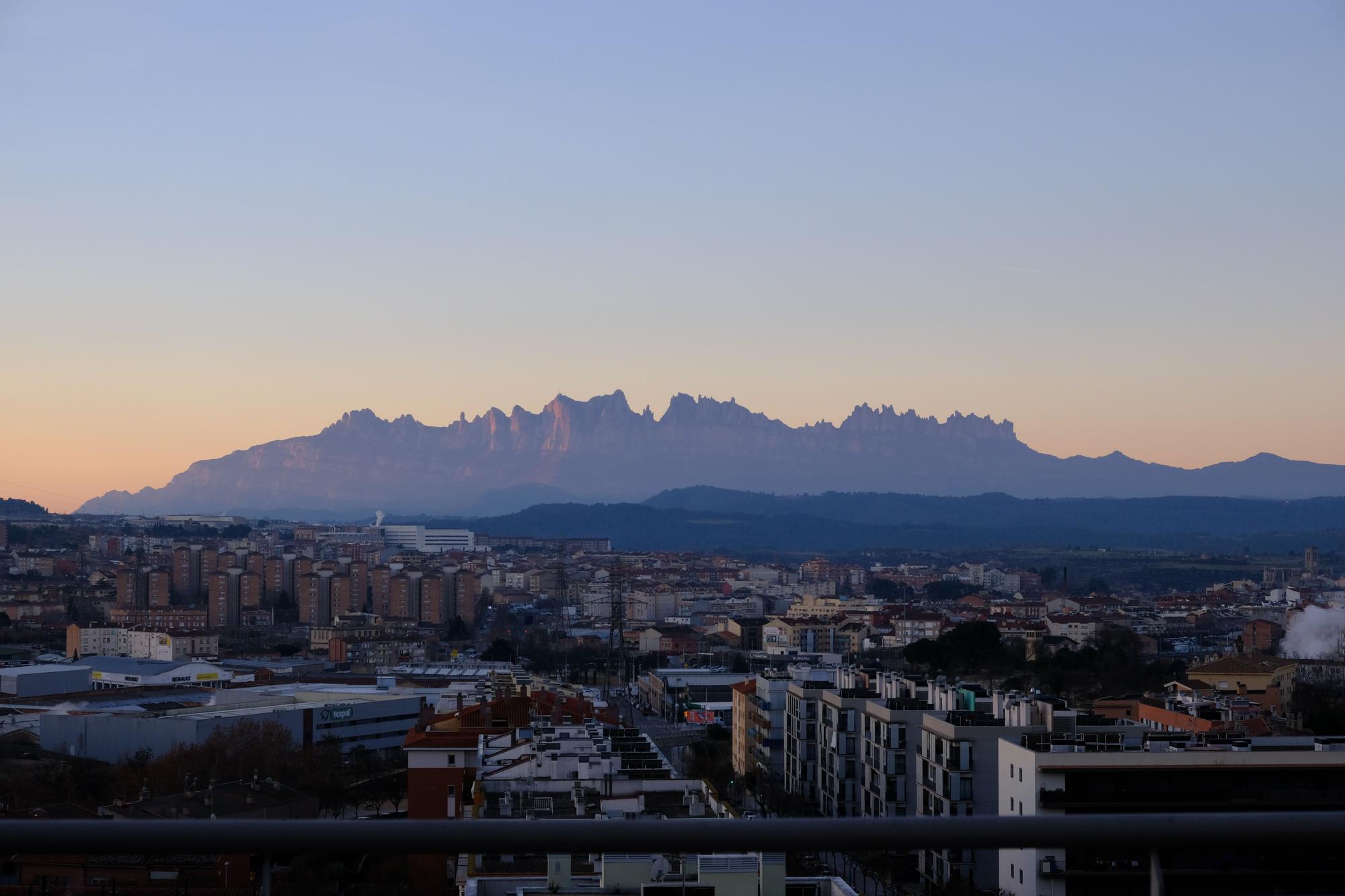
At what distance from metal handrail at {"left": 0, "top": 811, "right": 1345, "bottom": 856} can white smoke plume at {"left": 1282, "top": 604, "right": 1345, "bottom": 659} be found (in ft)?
70.5

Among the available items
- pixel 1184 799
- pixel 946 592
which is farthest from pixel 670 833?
pixel 946 592

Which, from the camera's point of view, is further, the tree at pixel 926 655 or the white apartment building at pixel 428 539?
the white apartment building at pixel 428 539

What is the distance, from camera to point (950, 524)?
90.9 metres

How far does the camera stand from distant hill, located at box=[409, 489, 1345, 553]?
77.6m

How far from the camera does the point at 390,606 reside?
3459 centimetres

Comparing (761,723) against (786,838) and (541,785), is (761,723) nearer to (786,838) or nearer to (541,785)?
(541,785)

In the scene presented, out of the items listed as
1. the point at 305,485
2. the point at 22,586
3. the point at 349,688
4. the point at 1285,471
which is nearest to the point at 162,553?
the point at 22,586

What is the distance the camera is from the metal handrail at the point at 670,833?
34.4 inches

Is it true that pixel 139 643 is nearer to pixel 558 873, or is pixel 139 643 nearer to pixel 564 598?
pixel 564 598

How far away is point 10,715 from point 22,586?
70.0 feet

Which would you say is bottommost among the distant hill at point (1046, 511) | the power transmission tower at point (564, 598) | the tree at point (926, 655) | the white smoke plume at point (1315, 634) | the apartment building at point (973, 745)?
the power transmission tower at point (564, 598)

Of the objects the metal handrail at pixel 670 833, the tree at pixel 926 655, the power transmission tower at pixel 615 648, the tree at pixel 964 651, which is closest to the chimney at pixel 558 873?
the metal handrail at pixel 670 833

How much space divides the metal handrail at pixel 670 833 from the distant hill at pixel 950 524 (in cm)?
7226

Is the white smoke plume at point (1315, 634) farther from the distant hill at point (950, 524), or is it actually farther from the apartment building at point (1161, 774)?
the distant hill at point (950, 524)
